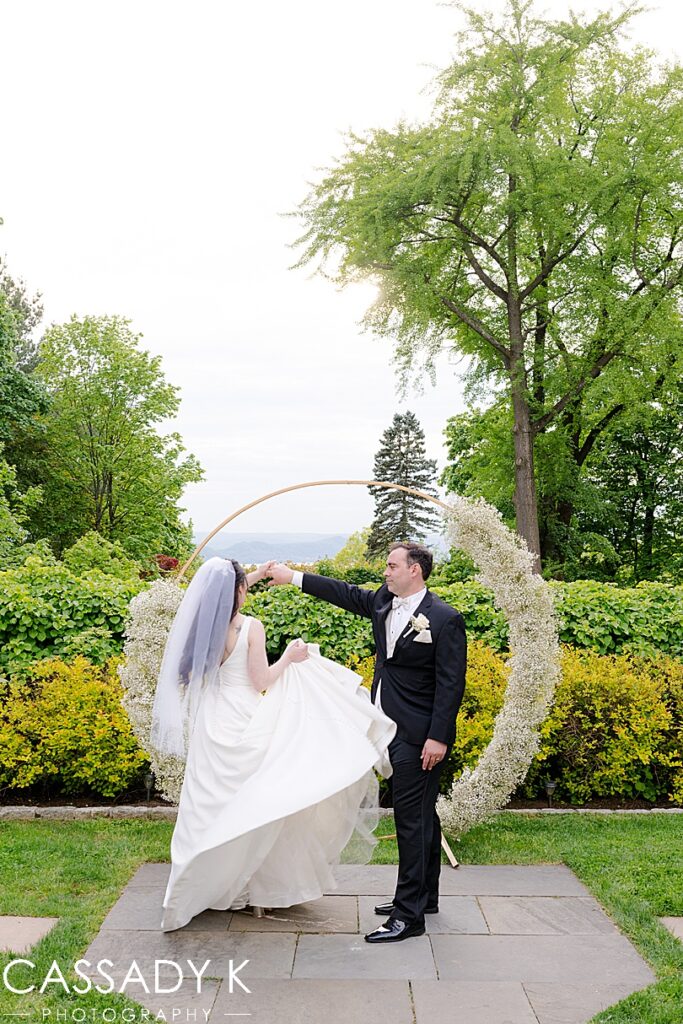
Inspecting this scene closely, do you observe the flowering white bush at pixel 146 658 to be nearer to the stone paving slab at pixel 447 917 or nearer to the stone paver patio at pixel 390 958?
the stone paver patio at pixel 390 958

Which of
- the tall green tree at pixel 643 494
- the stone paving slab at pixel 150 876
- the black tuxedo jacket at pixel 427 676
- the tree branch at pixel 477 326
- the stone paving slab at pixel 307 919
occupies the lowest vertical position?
the stone paving slab at pixel 307 919

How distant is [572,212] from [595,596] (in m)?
16.1

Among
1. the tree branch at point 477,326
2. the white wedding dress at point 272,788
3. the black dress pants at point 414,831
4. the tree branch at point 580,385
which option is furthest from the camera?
the tree branch at point 477,326

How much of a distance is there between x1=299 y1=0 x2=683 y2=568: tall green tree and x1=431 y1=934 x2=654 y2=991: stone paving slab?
682 inches

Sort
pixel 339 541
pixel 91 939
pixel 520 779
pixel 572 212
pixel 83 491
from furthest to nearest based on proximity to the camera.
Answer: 1. pixel 339 541
2. pixel 83 491
3. pixel 572 212
4. pixel 520 779
5. pixel 91 939

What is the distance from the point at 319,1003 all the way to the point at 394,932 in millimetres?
808

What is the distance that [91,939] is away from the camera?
514 cm

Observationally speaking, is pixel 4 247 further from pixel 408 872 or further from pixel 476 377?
pixel 408 872

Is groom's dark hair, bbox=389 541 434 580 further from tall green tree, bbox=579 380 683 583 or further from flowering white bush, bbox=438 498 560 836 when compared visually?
tall green tree, bbox=579 380 683 583

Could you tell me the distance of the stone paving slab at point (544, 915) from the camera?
17.7 feet

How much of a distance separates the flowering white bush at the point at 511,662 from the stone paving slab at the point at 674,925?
5.55ft

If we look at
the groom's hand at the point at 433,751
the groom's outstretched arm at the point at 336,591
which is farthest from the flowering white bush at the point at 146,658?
the groom's hand at the point at 433,751

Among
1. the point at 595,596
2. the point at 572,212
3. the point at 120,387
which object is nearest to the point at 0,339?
the point at 120,387

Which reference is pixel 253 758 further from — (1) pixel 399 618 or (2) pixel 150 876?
(2) pixel 150 876
